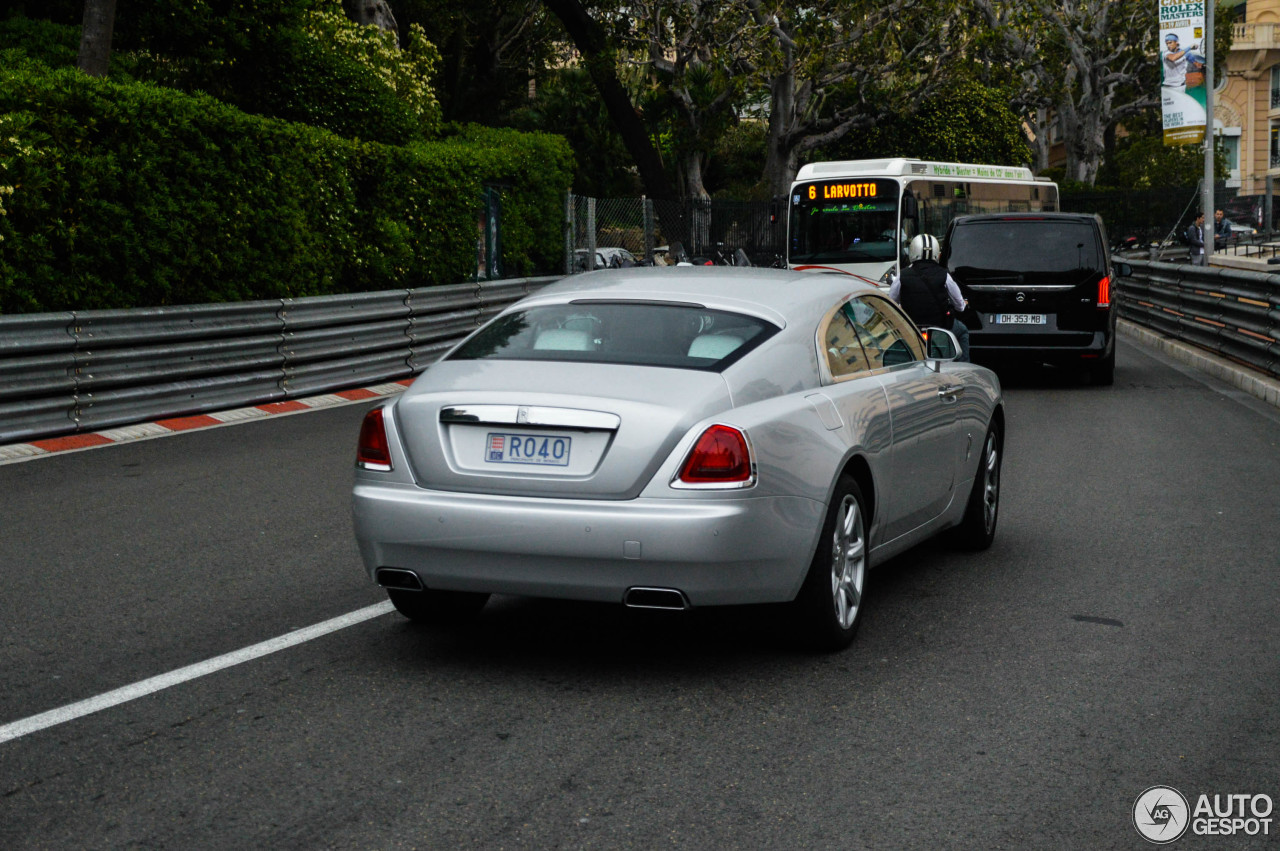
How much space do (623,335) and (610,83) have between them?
34.2 m

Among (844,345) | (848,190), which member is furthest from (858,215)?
(844,345)

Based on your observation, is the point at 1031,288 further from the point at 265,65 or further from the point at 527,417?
the point at 265,65

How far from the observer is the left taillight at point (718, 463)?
532cm

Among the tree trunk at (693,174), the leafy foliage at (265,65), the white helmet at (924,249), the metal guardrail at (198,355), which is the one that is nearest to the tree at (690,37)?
the tree trunk at (693,174)

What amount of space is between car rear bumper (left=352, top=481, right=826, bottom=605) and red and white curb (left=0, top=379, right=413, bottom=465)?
657 centimetres

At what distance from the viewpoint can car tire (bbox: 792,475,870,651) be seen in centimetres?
572

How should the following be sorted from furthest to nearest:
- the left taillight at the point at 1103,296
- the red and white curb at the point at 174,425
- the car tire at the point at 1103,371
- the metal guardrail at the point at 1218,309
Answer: the car tire at the point at 1103,371 < the left taillight at the point at 1103,296 < the metal guardrail at the point at 1218,309 < the red and white curb at the point at 174,425

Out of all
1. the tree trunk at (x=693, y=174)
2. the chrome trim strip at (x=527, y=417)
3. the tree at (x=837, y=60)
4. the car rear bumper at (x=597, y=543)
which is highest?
the tree at (x=837, y=60)

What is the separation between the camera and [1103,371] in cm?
1755

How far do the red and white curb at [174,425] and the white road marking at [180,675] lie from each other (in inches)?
224

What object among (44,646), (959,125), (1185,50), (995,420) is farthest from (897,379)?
(959,125)

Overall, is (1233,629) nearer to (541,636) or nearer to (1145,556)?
(1145,556)

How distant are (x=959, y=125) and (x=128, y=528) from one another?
4781 centimetres

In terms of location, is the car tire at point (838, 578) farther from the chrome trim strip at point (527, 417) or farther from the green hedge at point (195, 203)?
the green hedge at point (195, 203)
